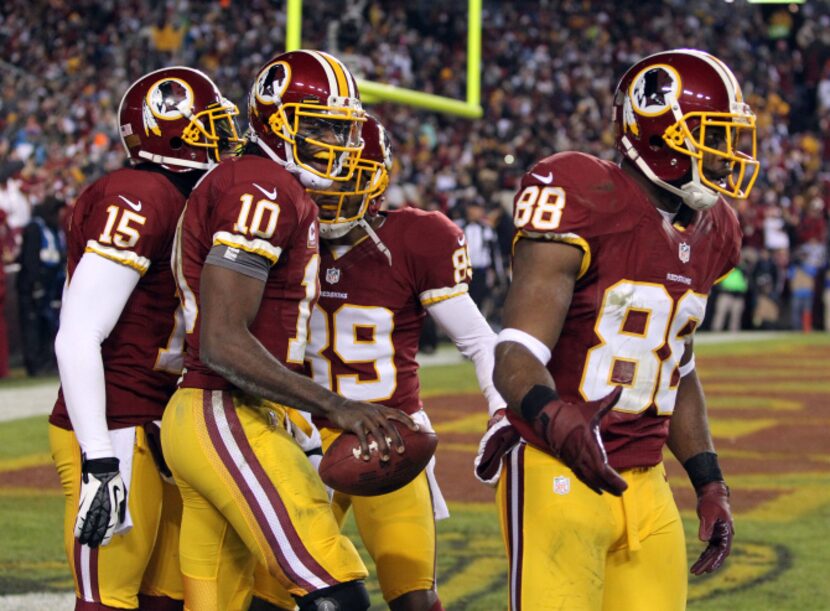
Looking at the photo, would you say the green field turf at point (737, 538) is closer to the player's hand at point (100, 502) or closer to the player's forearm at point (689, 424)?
the player's forearm at point (689, 424)

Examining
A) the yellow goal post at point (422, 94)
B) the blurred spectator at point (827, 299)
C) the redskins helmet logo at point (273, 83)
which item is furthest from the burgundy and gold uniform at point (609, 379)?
the blurred spectator at point (827, 299)

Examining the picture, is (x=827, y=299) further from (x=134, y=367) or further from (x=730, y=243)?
(x=134, y=367)

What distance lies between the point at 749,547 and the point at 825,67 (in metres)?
22.1

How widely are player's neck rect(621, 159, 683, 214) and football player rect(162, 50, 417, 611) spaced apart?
717mm

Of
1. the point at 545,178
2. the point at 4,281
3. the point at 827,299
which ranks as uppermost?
the point at 545,178

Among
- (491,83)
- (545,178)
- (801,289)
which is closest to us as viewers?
(545,178)

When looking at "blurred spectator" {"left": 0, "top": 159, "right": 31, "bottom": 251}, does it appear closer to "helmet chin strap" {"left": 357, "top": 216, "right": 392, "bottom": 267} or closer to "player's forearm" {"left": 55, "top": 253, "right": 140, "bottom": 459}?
"helmet chin strap" {"left": 357, "top": 216, "right": 392, "bottom": 267}

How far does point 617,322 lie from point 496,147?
770 inches

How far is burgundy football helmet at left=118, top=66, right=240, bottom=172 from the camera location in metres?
3.71

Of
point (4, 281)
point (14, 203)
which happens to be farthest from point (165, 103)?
point (14, 203)

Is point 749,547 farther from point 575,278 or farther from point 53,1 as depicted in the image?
point 53,1

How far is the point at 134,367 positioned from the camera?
11.7ft

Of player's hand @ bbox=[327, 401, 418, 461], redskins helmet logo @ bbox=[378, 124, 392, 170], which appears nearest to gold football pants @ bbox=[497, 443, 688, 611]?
player's hand @ bbox=[327, 401, 418, 461]

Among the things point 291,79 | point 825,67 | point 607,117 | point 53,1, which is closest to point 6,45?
point 53,1
